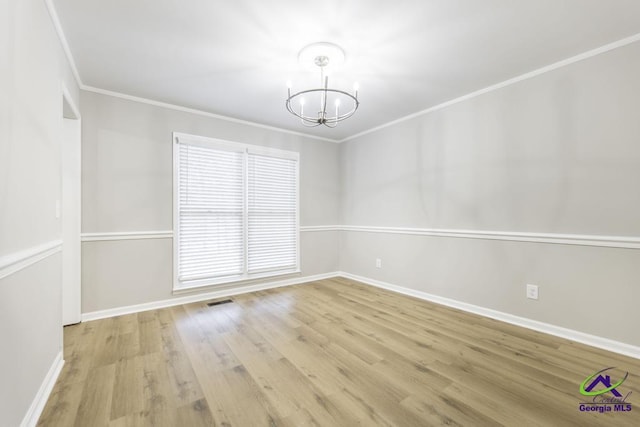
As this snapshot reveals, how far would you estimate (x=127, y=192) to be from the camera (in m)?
3.12

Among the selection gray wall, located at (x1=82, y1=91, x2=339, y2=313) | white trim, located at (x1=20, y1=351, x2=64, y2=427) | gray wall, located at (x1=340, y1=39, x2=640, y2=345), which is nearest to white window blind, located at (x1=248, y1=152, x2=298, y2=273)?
gray wall, located at (x1=82, y1=91, x2=339, y2=313)

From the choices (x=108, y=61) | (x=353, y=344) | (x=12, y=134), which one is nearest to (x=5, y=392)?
(x=12, y=134)

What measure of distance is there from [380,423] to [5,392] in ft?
5.68

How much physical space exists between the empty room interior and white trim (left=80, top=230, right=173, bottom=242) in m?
0.02

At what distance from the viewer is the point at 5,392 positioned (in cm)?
117

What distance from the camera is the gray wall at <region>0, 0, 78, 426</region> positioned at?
119cm

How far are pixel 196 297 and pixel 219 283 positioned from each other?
12.7 inches

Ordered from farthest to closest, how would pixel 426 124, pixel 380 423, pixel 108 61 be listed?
pixel 426 124, pixel 108 61, pixel 380 423

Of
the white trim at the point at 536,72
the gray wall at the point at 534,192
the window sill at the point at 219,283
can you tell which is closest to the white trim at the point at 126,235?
the window sill at the point at 219,283

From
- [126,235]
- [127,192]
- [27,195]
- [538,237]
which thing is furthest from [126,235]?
[538,237]

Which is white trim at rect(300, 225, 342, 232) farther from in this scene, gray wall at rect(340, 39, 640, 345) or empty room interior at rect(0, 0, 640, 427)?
gray wall at rect(340, 39, 640, 345)

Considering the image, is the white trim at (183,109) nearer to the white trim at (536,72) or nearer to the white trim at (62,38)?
the white trim at (62,38)

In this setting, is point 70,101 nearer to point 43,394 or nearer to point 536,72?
point 43,394

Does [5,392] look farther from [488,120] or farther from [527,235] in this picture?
[488,120]
